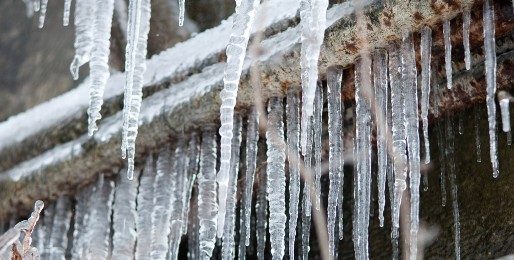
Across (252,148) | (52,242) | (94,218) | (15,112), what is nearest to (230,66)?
(252,148)

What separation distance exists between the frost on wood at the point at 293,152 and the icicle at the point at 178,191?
350mm

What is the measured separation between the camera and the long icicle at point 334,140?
8.16ft

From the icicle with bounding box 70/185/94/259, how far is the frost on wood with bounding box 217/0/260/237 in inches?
30.2

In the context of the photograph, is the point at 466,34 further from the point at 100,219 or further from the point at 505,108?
the point at 100,219

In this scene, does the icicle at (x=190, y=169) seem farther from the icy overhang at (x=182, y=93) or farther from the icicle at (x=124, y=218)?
A: the icicle at (x=124, y=218)

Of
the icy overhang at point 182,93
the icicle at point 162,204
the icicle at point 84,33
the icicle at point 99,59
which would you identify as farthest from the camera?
the icicle at point 162,204

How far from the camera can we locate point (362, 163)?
249cm

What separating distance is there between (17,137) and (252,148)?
0.92 m

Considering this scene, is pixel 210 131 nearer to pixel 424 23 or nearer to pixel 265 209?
pixel 265 209

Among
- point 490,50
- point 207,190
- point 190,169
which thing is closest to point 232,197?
point 207,190

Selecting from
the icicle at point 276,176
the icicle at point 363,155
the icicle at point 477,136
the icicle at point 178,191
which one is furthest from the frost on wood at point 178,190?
the icicle at point 477,136

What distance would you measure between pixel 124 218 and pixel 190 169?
28cm

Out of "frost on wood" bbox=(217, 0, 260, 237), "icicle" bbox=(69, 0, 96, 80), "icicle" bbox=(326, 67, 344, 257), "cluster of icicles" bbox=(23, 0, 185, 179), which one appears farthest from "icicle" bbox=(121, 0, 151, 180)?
"icicle" bbox=(326, 67, 344, 257)

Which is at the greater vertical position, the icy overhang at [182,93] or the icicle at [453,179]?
the icy overhang at [182,93]
